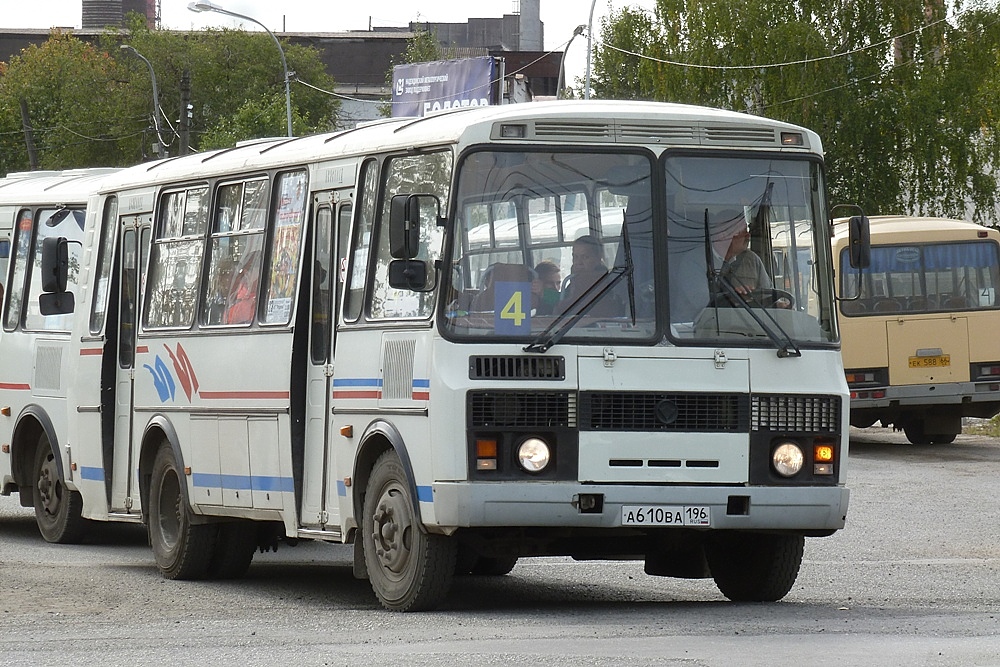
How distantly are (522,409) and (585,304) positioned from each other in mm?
654

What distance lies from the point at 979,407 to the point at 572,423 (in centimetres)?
1879

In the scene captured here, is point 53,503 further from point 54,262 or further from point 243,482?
point 243,482

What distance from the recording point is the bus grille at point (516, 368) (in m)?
10.3

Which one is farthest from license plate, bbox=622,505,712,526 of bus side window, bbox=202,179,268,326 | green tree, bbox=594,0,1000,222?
green tree, bbox=594,0,1000,222

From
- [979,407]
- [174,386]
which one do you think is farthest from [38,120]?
[174,386]

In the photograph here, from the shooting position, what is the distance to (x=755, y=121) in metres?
Answer: 11.1

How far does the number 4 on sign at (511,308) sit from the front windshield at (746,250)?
2.59 ft

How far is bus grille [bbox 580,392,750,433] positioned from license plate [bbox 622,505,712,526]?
41 centimetres

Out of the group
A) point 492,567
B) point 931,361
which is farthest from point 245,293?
point 931,361

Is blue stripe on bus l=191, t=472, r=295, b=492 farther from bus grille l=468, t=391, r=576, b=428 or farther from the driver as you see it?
the driver

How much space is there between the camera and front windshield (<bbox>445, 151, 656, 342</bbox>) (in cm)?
1045

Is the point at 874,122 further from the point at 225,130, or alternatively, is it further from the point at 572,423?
the point at 225,130

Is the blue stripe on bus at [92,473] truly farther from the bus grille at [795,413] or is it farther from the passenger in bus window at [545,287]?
the bus grille at [795,413]

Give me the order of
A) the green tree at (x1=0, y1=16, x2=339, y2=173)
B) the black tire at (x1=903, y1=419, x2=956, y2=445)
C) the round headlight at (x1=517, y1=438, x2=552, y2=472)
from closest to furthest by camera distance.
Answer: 1. the round headlight at (x1=517, y1=438, x2=552, y2=472)
2. the black tire at (x1=903, y1=419, x2=956, y2=445)
3. the green tree at (x1=0, y1=16, x2=339, y2=173)
